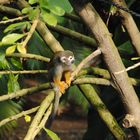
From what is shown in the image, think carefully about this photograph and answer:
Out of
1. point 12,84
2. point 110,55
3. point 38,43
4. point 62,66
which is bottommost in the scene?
point 38,43

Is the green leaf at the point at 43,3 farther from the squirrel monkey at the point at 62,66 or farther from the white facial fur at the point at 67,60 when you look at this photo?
the white facial fur at the point at 67,60

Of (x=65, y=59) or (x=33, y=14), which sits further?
(x=65, y=59)

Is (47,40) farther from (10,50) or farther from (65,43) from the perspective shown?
(65,43)

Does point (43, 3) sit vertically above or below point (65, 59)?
above

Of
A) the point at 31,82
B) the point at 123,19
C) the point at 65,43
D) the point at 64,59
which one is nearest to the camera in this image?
the point at 123,19

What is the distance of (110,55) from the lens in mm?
2021

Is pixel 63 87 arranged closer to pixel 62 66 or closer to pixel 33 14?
pixel 62 66

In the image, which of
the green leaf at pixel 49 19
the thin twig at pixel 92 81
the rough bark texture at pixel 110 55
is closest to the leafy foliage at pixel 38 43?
the green leaf at pixel 49 19

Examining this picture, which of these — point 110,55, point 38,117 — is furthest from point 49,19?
point 110,55

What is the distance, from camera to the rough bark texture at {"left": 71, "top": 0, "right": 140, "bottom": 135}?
1.91 metres

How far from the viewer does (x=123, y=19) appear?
2.31m

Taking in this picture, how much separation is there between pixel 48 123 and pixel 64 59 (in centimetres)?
65

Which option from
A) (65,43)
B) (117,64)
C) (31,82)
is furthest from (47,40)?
(31,82)

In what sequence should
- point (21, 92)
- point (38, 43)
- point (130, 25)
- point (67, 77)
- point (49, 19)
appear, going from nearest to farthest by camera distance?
point (49, 19)
point (21, 92)
point (130, 25)
point (67, 77)
point (38, 43)
